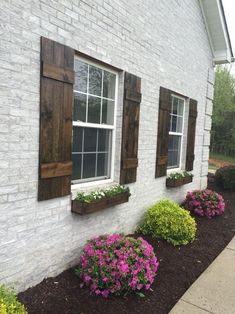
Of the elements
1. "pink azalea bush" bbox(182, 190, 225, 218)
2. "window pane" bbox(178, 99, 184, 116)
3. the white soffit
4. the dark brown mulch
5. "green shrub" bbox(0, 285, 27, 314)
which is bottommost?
the dark brown mulch

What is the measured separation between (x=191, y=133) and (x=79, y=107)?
3809 millimetres

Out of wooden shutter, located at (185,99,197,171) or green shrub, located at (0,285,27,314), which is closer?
green shrub, located at (0,285,27,314)

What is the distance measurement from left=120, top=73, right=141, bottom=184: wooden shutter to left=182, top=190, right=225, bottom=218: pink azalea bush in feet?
7.60

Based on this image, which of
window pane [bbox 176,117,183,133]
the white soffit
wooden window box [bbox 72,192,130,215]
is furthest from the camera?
the white soffit

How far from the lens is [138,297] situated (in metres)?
2.99

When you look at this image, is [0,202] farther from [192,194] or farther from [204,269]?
[192,194]

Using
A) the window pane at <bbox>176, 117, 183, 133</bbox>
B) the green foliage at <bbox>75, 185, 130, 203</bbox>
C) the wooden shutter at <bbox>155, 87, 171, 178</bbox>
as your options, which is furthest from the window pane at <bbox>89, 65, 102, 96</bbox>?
the window pane at <bbox>176, 117, 183, 133</bbox>

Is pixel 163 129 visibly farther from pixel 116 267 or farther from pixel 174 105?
pixel 116 267

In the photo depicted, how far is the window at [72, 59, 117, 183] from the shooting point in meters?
3.52

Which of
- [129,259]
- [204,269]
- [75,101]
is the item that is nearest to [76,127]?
[75,101]

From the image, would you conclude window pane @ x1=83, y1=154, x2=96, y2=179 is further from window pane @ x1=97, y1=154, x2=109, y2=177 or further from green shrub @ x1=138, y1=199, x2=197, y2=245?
green shrub @ x1=138, y1=199, x2=197, y2=245

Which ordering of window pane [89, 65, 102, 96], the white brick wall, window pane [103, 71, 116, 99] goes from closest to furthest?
the white brick wall, window pane [89, 65, 102, 96], window pane [103, 71, 116, 99]

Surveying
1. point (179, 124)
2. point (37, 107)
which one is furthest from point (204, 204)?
point (37, 107)

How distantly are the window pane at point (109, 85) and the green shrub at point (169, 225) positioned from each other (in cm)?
210
